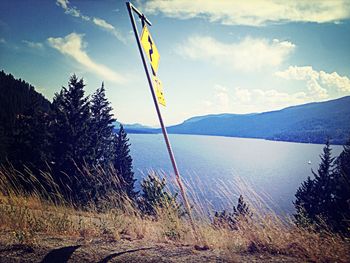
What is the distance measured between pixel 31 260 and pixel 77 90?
90.1 ft

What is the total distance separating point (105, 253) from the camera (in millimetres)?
3027

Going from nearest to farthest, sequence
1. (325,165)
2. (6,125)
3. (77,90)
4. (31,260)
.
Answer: (31,260), (77,90), (325,165), (6,125)

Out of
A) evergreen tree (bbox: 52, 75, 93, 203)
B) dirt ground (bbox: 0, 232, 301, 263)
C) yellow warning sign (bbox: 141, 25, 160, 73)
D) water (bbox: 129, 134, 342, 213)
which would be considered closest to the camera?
dirt ground (bbox: 0, 232, 301, 263)

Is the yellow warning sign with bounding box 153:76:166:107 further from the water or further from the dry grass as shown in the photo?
the dry grass

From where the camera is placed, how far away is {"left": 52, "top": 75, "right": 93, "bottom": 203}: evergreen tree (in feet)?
84.4

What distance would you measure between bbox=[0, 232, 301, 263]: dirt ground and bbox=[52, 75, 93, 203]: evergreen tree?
913 inches

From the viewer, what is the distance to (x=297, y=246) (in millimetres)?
3268

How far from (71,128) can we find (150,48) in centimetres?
2492

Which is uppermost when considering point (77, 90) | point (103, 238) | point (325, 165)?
point (77, 90)

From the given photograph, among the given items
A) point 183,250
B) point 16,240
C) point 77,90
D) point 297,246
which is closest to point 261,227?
point 297,246

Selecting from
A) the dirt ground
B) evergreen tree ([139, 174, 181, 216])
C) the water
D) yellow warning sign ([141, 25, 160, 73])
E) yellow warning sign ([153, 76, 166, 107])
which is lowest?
the water

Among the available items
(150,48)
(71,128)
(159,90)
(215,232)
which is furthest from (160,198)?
(71,128)

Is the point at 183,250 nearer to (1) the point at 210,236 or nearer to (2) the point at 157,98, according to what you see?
(1) the point at 210,236

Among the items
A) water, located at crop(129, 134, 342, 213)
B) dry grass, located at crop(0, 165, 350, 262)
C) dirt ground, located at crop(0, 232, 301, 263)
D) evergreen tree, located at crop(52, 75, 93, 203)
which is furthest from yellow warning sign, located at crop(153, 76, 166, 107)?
evergreen tree, located at crop(52, 75, 93, 203)
